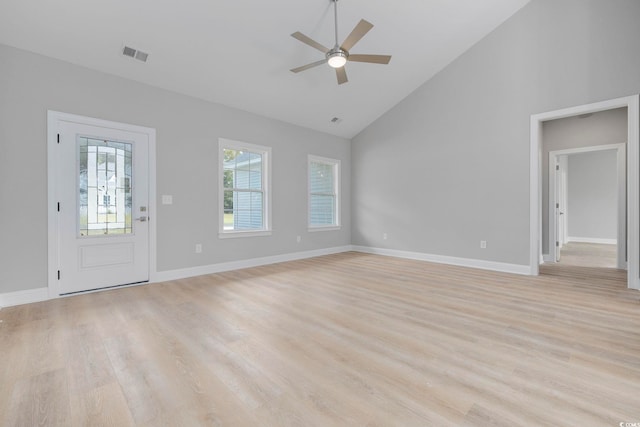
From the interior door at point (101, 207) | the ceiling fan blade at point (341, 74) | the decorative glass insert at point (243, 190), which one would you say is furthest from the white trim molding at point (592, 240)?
the interior door at point (101, 207)

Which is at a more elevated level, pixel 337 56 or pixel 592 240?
pixel 337 56

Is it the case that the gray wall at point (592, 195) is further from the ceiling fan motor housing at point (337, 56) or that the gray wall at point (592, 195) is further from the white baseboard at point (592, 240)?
the ceiling fan motor housing at point (337, 56)

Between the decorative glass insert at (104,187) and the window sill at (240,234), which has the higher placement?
the decorative glass insert at (104,187)

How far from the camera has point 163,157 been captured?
163 inches

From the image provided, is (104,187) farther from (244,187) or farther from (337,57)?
(337,57)

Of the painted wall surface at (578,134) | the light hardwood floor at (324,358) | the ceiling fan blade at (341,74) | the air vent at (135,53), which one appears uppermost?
the air vent at (135,53)

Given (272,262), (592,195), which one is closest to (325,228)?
(272,262)

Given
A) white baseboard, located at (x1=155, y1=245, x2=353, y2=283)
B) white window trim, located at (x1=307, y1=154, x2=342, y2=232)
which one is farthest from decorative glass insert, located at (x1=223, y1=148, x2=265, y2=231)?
white window trim, located at (x1=307, y1=154, x2=342, y2=232)

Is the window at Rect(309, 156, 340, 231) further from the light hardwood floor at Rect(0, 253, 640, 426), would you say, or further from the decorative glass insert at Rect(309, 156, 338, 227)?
the light hardwood floor at Rect(0, 253, 640, 426)

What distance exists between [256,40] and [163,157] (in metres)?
2.07

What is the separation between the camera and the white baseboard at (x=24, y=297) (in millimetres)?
3080

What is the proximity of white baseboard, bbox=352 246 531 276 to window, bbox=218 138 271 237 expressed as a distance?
2.62m

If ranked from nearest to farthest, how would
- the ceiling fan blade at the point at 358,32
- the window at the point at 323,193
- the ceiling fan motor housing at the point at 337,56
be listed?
the ceiling fan blade at the point at 358,32, the ceiling fan motor housing at the point at 337,56, the window at the point at 323,193

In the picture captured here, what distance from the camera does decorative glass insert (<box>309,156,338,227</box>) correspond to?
6.34 meters
